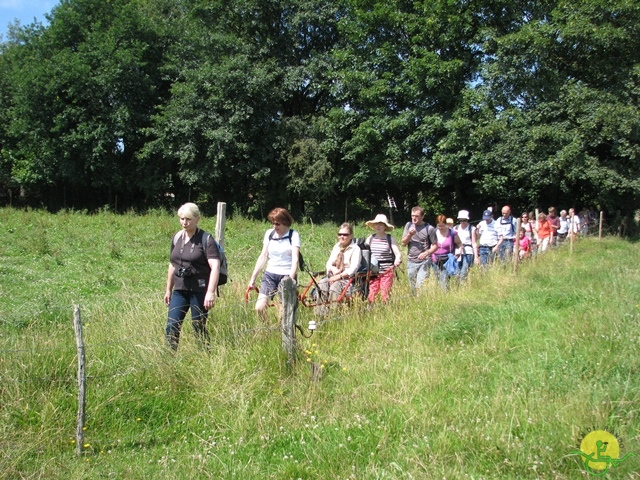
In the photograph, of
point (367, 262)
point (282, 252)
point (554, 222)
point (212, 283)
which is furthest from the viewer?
point (554, 222)

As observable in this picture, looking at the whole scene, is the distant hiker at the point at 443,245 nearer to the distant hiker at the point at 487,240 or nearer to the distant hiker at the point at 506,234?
the distant hiker at the point at 487,240

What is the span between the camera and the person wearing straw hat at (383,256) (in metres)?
7.15

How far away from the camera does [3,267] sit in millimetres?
10805

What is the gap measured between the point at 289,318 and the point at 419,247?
151 inches

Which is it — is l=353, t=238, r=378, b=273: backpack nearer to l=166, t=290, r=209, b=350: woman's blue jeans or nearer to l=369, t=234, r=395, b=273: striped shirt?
l=369, t=234, r=395, b=273: striped shirt

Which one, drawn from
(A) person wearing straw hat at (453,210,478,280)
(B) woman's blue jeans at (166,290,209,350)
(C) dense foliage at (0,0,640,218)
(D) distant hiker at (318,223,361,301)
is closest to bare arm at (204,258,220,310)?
(B) woman's blue jeans at (166,290,209,350)

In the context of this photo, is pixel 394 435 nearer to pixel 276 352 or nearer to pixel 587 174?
pixel 276 352

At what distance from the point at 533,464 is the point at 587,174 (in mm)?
19667

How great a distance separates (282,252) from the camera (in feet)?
19.7

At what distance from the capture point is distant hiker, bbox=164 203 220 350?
4848 mm

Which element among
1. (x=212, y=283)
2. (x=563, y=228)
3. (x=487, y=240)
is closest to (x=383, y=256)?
(x=212, y=283)

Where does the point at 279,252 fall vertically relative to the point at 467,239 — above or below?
above

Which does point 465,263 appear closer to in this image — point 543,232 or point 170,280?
point 170,280

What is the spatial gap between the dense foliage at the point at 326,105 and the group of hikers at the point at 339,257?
37.4ft
